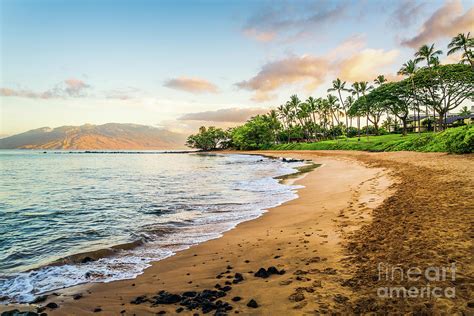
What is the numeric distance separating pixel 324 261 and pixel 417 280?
1658mm

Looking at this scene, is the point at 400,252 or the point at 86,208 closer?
the point at 400,252

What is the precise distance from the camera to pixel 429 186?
11398 millimetres

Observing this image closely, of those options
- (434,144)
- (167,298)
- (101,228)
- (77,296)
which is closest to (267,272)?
(167,298)

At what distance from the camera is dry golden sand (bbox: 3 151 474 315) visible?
386cm

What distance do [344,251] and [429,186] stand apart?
25.9ft

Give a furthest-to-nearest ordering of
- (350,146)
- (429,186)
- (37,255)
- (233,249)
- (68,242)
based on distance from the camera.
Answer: (350,146) < (429,186) < (68,242) < (37,255) < (233,249)

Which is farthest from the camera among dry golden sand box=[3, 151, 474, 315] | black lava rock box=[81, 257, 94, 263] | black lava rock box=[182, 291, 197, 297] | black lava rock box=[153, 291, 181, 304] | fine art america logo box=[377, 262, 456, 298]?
black lava rock box=[81, 257, 94, 263]

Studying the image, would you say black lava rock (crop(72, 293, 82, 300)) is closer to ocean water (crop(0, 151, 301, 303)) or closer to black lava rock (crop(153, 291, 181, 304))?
ocean water (crop(0, 151, 301, 303))

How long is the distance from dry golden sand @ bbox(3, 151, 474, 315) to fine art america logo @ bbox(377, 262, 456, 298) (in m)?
0.08

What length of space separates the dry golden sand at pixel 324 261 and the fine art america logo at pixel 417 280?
0.08 meters

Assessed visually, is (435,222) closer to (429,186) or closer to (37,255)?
(429,186)

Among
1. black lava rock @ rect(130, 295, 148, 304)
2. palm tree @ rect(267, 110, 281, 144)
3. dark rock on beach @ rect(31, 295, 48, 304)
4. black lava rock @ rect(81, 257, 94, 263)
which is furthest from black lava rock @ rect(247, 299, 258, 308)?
palm tree @ rect(267, 110, 281, 144)

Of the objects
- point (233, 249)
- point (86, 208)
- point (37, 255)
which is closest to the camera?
point (233, 249)

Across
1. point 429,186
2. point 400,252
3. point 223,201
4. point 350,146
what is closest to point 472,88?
point 350,146
